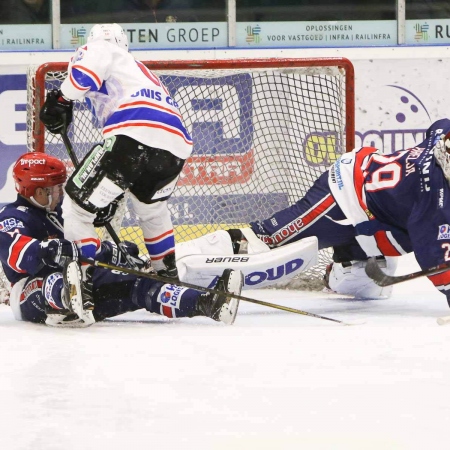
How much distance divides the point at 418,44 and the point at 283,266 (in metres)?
2.23

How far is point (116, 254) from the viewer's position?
11.9 feet

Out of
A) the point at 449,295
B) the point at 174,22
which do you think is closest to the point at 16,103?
the point at 174,22

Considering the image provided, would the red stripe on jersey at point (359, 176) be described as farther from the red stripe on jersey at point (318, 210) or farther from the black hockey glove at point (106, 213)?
the black hockey glove at point (106, 213)

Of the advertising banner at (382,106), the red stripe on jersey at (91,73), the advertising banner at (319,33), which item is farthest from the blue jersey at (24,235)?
the advertising banner at (319,33)

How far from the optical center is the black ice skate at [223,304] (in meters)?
3.26

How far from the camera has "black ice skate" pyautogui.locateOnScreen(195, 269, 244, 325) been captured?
128 inches

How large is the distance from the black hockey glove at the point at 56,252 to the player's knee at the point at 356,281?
4.04 ft

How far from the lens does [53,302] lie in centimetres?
322

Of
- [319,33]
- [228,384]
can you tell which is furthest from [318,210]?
[319,33]

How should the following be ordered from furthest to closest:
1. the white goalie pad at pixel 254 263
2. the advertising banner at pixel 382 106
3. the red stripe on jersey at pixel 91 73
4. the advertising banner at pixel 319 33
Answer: the advertising banner at pixel 319 33
the advertising banner at pixel 382 106
the white goalie pad at pixel 254 263
the red stripe on jersey at pixel 91 73

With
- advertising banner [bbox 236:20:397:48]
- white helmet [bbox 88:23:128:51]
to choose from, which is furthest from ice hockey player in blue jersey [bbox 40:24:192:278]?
advertising banner [bbox 236:20:397:48]

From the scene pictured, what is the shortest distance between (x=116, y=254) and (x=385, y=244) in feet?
3.30

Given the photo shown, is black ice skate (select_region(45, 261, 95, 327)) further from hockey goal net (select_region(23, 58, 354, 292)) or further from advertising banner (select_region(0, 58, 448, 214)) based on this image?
advertising banner (select_region(0, 58, 448, 214))

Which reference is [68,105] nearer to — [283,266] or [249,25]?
[283,266]
